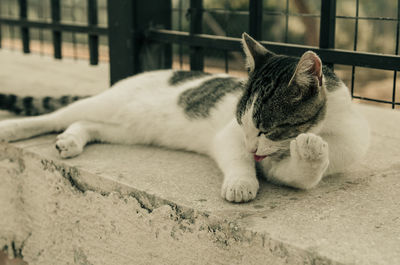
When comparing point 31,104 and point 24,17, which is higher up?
point 24,17

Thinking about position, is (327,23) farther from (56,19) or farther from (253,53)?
(56,19)

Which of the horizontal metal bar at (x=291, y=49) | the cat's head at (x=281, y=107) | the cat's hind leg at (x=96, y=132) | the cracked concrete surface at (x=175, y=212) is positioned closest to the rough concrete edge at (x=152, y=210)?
the cracked concrete surface at (x=175, y=212)

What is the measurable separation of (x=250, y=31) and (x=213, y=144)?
2.54 ft

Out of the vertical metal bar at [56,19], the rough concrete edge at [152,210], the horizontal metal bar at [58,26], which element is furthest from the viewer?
the vertical metal bar at [56,19]

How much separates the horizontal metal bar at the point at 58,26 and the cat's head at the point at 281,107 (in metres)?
1.94

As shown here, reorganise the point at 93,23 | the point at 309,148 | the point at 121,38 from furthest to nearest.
A: the point at 93,23 → the point at 121,38 → the point at 309,148

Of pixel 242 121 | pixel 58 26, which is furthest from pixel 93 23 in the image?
pixel 242 121

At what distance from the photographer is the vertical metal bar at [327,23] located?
95.6 inches

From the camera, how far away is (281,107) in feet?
5.89

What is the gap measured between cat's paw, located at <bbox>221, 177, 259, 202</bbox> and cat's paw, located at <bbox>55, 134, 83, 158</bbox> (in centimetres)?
88

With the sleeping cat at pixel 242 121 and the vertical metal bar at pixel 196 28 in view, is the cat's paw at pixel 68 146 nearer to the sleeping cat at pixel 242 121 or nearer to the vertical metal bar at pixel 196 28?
the sleeping cat at pixel 242 121

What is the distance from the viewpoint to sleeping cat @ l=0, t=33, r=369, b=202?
5.89 ft

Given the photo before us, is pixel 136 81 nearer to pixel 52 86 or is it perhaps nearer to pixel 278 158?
pixel 278 158

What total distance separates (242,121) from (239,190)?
28 centimetres
